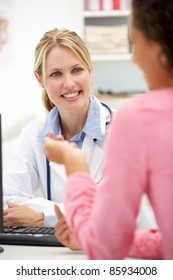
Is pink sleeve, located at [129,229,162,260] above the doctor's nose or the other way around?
the other way around

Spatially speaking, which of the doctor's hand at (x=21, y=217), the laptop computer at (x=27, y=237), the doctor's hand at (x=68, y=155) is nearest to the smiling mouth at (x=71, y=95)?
the doctor's hand at (x=21, y=217)

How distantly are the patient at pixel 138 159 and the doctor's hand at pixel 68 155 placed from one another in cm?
4

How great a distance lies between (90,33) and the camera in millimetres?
3650

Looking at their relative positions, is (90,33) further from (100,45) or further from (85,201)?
(85,201)

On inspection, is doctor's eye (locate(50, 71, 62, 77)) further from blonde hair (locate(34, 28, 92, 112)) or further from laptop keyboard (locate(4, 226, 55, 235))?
laptop keyboard (locate(4, 226, 55, 235))

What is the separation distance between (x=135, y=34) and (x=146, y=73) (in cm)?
6

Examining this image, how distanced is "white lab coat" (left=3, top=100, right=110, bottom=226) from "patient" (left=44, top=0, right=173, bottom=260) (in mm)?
936

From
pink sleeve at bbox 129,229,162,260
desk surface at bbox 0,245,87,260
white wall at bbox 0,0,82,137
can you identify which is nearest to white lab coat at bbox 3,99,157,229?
desk surface at bbox 0,245,87,260

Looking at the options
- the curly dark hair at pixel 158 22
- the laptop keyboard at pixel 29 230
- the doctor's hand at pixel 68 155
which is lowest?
the laptop keyboard at pixel 29 230

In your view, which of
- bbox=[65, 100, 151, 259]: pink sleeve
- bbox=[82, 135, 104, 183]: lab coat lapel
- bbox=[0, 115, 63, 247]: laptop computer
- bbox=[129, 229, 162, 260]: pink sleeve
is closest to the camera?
bbox=[65, 100, 151, 259]: pink sleeve

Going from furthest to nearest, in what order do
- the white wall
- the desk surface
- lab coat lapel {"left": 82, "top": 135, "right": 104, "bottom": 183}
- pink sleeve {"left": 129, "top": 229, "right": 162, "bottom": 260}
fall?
the white wall
lab coat lapel {"left": 82, "top": 135, "right": 104, "bottom": 183}
the desk surface
pink sleeve {"left": 129, "top": 229, "right": 162, "bottom": 260}

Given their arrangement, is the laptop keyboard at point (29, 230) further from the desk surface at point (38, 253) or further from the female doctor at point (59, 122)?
the female doctor at point (59, 122)

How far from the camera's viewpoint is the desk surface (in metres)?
1.12

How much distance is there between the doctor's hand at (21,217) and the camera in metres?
1.46
